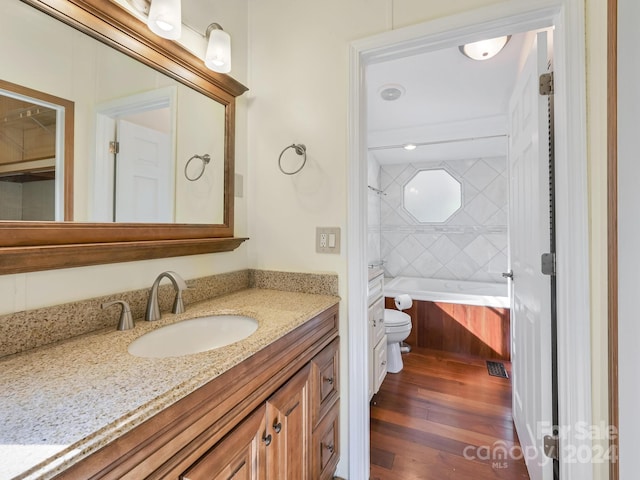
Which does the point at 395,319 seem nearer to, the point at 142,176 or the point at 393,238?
the point at 393,238

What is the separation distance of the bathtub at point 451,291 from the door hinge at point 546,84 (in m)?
1.99

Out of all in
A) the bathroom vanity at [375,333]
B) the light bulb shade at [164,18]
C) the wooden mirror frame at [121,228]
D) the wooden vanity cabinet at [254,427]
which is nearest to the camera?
the wooden vanity cabinet at [254,427]

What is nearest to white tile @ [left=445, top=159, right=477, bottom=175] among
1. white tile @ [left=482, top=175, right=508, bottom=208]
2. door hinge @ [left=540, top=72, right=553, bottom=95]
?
white tile @ [left=482, top=175, right=508, bottom=208]

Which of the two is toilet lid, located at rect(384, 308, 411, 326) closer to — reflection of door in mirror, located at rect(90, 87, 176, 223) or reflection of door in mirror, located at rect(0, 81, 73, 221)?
reflection of door in mirror, located at rect(90, 87, 176, 223)

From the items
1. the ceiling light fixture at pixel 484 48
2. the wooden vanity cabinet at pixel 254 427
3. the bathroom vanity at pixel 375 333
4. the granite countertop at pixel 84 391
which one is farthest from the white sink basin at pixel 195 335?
the ceiling light fixture at pixel 484 48

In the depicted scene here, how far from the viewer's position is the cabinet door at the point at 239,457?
0.66 m

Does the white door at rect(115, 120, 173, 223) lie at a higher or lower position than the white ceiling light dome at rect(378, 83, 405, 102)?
lower

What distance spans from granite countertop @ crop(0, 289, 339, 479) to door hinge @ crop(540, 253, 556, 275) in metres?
1.02

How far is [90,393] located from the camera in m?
0.56

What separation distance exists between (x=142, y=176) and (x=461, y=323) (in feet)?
9.10

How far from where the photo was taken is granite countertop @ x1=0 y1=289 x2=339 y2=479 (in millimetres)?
422

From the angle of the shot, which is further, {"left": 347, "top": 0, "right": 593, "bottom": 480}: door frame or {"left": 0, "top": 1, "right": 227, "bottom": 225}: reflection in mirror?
{"left": 347, "top": 0, "right": 593, "bottom": 480}: door frame

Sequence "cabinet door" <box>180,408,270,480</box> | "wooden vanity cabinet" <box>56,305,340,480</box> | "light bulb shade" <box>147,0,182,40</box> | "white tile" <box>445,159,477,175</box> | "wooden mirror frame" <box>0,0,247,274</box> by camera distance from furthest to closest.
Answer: "white tile" <box>445,159,477,175</box> < "light bulb shade" <box>147,0,182,40</box> < "wooden mirror frame" <box>0,0,247,274</box> < "cabinet door" <box>180,408,270,480</box> < "wooden vanity cabinet" <box>56,305,340,480</box>

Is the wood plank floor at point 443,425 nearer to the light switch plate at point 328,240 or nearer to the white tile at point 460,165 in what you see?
the light switch plate at point 328,240
